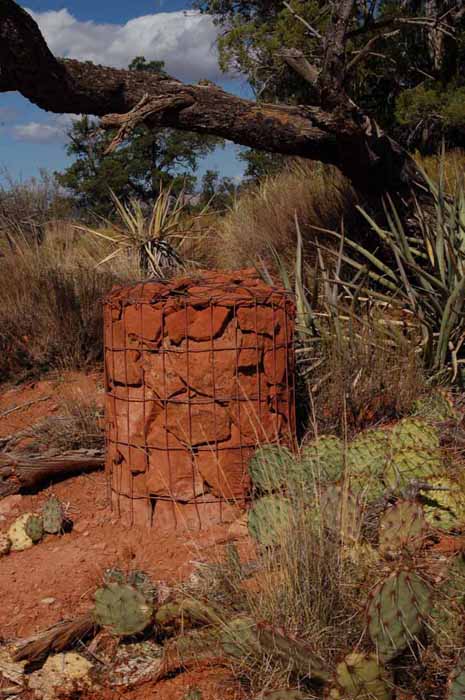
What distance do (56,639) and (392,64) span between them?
39.7 feet

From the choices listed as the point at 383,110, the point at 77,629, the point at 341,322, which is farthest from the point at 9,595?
the point at 383,110

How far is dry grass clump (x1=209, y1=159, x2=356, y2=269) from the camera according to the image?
8.88 meters

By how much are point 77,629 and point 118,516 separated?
1.26 m

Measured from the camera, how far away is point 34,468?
468 centimetres

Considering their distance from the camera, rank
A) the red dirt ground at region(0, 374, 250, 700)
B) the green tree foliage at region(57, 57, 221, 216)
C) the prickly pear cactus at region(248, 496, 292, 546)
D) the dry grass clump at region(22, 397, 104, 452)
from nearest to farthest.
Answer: the red dirt ground at region(0, 374, 250, 700) < the prickly pear cactus at region(248, 496, 292, 546) < the dry grass clump at region(22, 397, 104, 452) < the green tree foliage at region(57, 57, 221, 216)

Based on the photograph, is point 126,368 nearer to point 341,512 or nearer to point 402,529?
point 341,512

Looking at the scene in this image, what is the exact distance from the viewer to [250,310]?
4.03 metres

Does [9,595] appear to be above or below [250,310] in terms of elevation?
below

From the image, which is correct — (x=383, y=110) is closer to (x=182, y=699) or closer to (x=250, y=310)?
(x=250, y=310)

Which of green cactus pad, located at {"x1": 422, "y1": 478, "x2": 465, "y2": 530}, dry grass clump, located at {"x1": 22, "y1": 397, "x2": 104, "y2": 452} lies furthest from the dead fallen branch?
dry grass clump, located at {"x1": 22, "y1": 397, "x2": 104, "y2": 452}

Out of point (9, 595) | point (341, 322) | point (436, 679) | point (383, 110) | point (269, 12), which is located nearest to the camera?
point (436, 679)

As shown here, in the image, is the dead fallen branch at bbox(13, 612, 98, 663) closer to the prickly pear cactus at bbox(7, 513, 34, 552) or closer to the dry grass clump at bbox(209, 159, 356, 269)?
the prickly pear cactus at bbox(7, 513, 34, 552)

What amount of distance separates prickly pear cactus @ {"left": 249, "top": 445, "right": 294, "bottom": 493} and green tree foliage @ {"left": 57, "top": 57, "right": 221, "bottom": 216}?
1900 centimetres

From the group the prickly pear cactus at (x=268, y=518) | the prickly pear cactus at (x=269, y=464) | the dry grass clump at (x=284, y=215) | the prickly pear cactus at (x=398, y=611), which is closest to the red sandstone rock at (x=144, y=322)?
the prickly pear cactus at (x=269, y=464)
